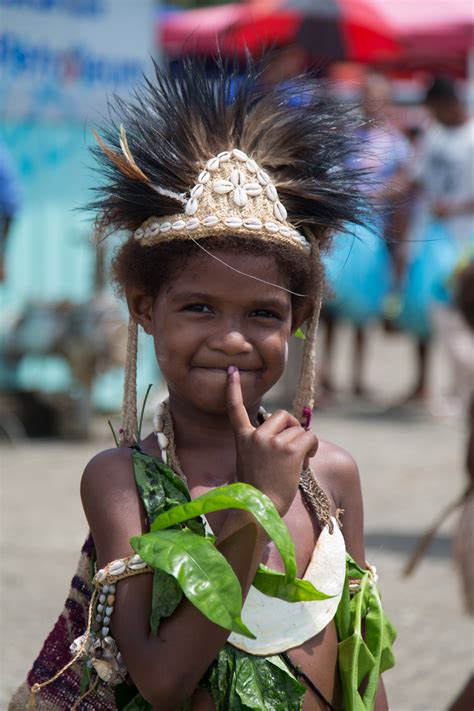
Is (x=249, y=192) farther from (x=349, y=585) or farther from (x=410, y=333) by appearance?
(x=410, y=333)

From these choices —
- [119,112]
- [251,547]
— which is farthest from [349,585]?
[119,112]

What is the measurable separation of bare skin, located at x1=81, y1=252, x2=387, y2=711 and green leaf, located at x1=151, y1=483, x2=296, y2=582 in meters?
0.06

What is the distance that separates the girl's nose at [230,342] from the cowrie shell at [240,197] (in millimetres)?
236

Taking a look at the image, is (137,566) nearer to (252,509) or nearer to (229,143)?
(252,509)

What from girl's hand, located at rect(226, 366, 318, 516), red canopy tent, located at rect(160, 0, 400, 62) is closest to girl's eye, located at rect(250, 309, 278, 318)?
girl's hand, located at rect(226, 366, 318, 516)

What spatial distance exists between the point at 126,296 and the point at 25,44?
5923 millimetres

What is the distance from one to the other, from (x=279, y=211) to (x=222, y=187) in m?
0.12

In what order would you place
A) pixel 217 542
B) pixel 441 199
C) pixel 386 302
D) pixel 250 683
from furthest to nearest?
pixel 386 302
pixel 441 199
pixel 250 683
pixel 217 542

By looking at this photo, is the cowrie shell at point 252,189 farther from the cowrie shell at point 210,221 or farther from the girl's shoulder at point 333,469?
the girl's shoulder at point 333,469

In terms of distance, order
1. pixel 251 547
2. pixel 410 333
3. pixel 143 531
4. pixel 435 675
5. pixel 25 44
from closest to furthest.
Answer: pixel 251 547 → pixel 143 531 → pixel 435 675 → pixel 25 44 → pixel 410 333

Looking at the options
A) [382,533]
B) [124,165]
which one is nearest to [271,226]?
[124,165]

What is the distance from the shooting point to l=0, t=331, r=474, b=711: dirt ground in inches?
172

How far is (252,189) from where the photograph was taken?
2.26 m

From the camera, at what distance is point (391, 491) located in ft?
23.0
